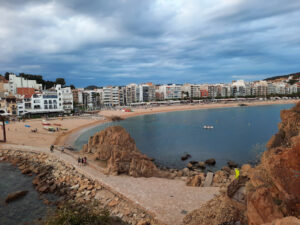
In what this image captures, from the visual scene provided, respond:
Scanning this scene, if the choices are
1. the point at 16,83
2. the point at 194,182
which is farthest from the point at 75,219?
the point at 16,83

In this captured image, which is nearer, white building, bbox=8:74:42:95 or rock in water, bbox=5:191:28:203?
rock in water, bbox=5:191:28:203

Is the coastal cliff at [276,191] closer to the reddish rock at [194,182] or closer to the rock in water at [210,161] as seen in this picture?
the reddish rock at [194,182]

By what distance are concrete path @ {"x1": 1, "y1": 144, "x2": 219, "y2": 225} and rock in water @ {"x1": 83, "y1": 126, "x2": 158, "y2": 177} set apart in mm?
1011

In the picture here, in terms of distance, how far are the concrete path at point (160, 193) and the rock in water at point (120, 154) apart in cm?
101

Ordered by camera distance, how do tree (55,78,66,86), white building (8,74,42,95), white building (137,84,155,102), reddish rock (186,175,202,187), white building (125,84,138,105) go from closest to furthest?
1. reddish rock (186,175,202,187)
2. white building (8,74,42,95)
3. tree (55,78,66,86)
4. white building (125,84,138,105)
5. white building (137,84,155,102)

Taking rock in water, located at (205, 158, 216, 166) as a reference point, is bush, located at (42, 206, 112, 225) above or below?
above

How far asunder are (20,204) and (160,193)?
1030 centimetres

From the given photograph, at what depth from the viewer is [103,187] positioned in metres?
14.3

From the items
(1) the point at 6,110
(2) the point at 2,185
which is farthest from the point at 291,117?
(1) the point at 6,110

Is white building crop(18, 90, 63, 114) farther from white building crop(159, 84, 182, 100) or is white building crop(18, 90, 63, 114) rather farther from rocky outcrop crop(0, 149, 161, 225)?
white building crop(159, 84, 182, 100)

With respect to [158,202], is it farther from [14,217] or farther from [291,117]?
[14,217]

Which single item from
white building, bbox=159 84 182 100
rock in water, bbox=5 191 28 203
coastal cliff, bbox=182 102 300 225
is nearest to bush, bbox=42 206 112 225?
coastal cliff, bbox=182 102 300 225

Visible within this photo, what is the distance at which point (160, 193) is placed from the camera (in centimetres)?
1303

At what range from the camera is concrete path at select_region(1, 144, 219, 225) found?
35.2ft
